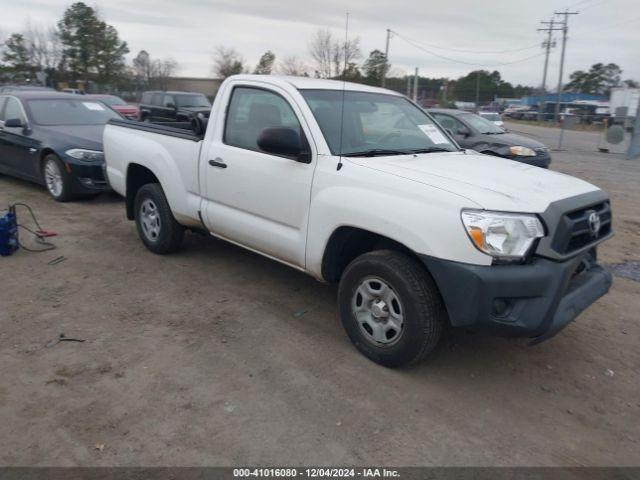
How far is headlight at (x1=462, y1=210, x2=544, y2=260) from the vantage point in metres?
3.02

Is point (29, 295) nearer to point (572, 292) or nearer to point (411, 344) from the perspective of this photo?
point (411, 344)

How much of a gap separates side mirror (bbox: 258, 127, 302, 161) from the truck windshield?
10.5 inches

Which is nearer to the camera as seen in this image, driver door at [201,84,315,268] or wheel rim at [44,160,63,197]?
driver door at [201,84,315,268]

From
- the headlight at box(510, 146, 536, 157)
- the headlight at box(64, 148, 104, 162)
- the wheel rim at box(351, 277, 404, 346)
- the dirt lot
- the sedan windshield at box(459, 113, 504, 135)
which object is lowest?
the dirt lot

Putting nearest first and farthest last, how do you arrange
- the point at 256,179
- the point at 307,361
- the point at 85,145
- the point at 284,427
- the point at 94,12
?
the point at 284,427
the point at 307,361
the point at 256,179
the point at 85,145
the point at 94,12

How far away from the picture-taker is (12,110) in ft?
29.2

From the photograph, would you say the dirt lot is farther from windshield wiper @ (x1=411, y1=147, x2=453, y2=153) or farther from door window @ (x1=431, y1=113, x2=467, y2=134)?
door window @ (x1=431, y1=113, x2=467, y2=134)

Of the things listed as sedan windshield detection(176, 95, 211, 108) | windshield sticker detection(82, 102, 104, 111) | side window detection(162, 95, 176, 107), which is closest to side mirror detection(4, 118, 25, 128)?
windshield sticker detection(82, 102, 104, 111)

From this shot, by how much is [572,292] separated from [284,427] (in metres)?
1.99

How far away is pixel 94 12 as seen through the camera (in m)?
48.1

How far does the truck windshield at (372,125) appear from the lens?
13.2 ft

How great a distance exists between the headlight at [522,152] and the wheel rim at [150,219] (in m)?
7.02

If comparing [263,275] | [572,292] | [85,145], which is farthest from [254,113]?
[85,145]

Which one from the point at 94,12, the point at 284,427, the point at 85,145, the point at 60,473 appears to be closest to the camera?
the point at 60,473
